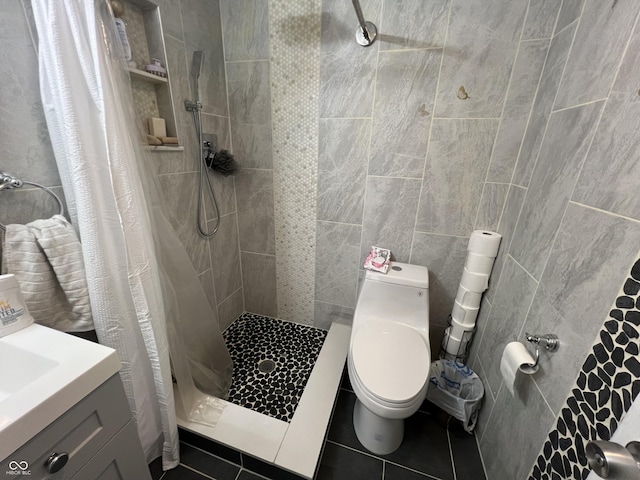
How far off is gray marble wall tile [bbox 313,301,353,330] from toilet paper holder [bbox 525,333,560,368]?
1079 mm

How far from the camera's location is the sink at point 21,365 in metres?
0.67

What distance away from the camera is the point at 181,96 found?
130 cm

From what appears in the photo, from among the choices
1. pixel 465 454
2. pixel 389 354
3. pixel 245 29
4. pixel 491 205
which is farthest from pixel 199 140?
pixel 465 454

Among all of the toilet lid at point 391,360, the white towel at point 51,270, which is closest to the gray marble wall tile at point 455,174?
the toilet lid at point 391,360

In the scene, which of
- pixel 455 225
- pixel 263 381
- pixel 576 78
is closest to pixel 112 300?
pixel 263 381

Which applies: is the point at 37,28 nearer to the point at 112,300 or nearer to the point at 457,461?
the point at 112,300

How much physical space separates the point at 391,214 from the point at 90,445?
147cm

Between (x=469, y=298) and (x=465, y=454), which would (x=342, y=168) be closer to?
(x=469, y=298)

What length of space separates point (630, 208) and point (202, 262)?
177 cm

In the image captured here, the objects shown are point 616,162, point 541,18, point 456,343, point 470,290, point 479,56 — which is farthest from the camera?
point 456,343

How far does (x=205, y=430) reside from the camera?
1.23 meters

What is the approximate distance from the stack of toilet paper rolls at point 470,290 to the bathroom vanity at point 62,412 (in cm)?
149

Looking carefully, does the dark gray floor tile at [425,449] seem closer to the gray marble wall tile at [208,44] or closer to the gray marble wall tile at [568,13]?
the gray marble wall tile at [568,13]

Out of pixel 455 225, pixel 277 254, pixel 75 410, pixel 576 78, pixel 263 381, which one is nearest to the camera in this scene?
pixel 75 410
